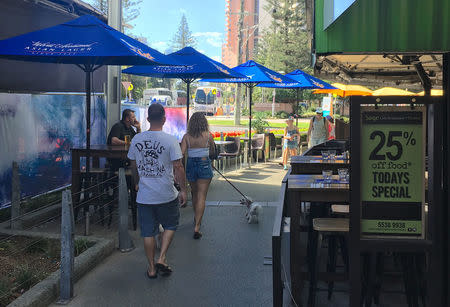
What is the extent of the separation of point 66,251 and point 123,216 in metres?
1.79

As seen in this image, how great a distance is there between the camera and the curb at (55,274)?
5.12 m

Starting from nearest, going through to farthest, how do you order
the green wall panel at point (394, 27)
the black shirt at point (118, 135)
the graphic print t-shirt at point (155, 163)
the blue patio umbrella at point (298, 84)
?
the green wall panel at point (394, 27) → the graphic print t-shirt at point (155, 163) → the black shirt at point (118, 135) → the blue patio umbrella at point (298, 84)

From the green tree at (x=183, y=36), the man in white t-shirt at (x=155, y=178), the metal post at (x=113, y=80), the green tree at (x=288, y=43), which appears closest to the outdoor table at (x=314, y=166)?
the man in white t-shirt at (x=155, y=178)

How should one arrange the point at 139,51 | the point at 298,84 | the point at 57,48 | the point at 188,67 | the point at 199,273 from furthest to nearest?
the point at 298,84, the point at 188,67, the point at 139,51, the point at 57,48, the point at 199,273

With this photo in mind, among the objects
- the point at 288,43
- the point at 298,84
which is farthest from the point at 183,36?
the point at 298,84

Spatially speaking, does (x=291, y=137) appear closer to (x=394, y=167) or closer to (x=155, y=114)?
(x=155, y=114)

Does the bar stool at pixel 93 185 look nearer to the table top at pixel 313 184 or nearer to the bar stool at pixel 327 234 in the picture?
the table top at pixel 313 184

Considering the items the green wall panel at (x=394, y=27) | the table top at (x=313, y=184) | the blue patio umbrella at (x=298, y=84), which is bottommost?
the table top at (x=313, y=184)

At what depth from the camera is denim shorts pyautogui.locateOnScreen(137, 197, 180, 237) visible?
6301 mm

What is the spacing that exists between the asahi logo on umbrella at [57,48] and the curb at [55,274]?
2298 millimetres

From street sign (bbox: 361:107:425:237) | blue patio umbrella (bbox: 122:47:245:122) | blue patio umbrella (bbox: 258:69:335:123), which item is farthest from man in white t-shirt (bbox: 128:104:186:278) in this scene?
blue patio umbrella (bbox: 258:69:335:123)

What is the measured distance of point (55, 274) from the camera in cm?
576

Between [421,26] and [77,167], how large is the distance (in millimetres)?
6319

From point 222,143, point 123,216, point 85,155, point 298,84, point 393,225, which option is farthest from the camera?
point 298,84
